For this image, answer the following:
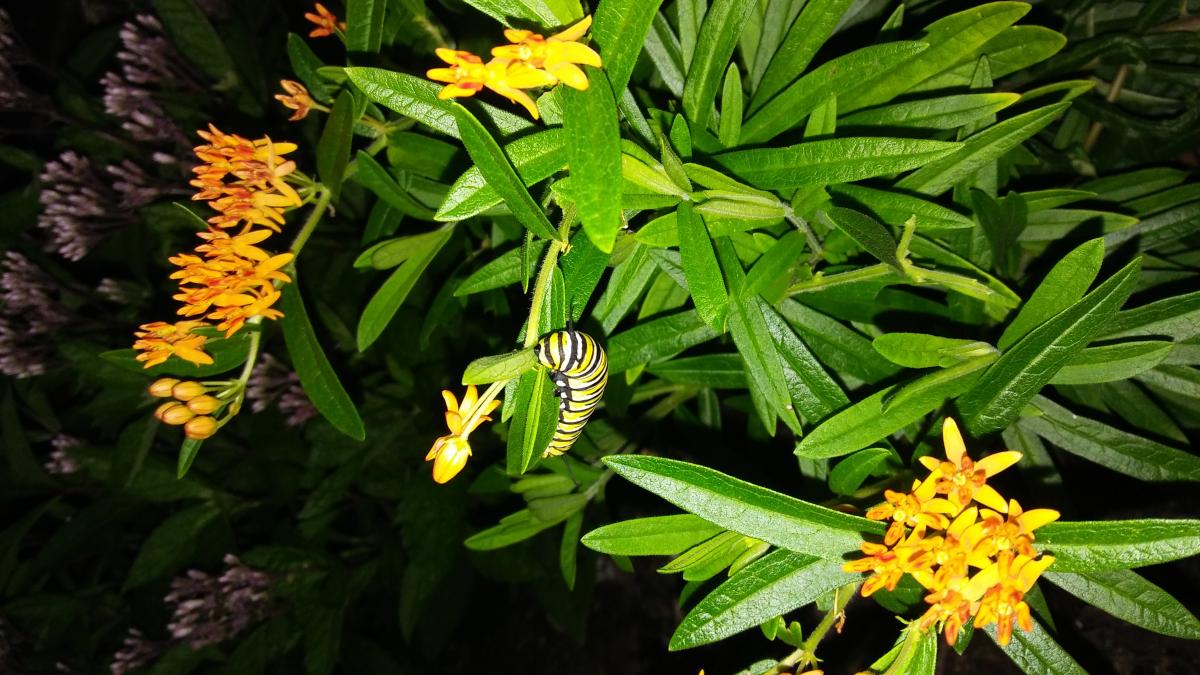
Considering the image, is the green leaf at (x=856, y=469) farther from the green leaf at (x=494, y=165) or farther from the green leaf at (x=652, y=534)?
the green leaf at (x=494, y=165)

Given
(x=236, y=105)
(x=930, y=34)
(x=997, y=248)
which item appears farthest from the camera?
(x=236, y=105)

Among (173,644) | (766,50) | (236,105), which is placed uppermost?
(766,50)

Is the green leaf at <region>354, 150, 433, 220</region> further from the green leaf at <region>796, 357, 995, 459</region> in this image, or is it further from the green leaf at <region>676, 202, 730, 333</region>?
the green leaf at <region>796, 357, 995, 459</region>

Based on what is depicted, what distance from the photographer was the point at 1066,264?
953 mm

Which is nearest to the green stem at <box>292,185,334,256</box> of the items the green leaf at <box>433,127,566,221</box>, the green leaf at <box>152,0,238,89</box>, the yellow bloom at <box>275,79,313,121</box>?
the yellow bloom at <box>275,79,313,121</box>

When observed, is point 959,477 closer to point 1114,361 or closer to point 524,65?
point 1114,361

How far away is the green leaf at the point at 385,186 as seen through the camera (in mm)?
1186

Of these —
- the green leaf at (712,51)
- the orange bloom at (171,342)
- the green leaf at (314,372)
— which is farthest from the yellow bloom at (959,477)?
the orange bloom at (171,342)

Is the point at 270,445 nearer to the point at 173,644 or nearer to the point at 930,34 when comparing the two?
the point at 173,644

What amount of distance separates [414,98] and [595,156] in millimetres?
283

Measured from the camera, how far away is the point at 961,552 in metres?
0.74

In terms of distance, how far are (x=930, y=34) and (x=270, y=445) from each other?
69.8 inches

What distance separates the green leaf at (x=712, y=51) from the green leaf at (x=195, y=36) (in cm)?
150

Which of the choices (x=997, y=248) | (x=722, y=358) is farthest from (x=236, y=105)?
(x=997, y=248)
